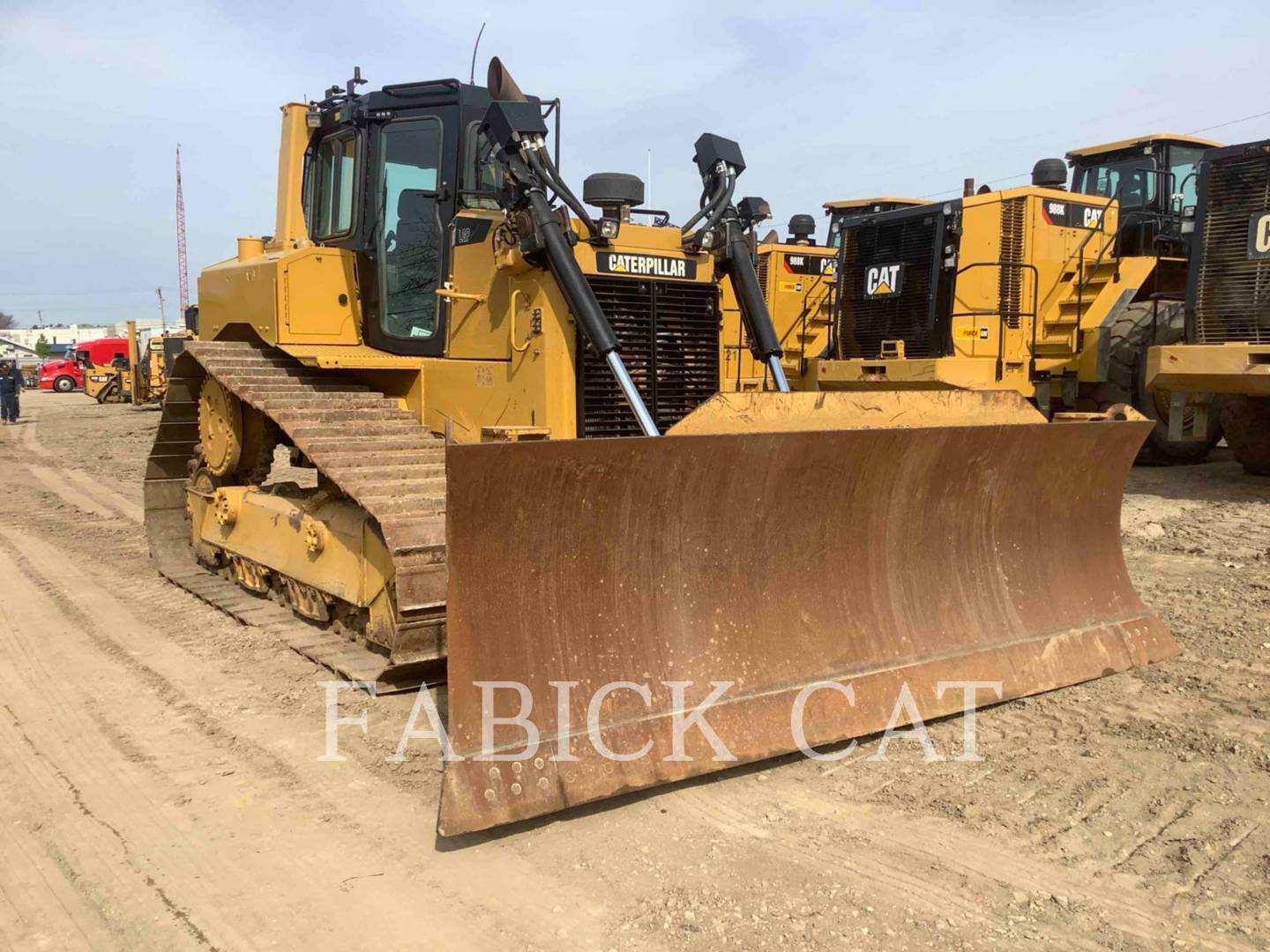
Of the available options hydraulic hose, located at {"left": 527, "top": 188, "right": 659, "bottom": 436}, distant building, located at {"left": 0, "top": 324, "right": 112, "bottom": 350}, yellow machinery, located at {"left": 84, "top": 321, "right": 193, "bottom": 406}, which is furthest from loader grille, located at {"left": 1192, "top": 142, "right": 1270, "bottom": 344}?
distant building, located at {"left": 0, "top": 324, "right": 112, "bottom": 350}

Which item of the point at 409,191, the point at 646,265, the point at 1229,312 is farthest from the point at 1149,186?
the point at 409,191

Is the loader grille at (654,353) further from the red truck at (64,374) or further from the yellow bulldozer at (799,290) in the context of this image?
the red truck at (64,374)

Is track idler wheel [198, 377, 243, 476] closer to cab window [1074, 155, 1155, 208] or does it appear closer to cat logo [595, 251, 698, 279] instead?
cat logo [595, 251, 698, 279]

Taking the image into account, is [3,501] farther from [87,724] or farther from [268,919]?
→ [268,919]

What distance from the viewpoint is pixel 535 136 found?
493 cm

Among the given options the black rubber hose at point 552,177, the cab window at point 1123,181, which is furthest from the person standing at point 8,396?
the black rubber hose at point 552,177

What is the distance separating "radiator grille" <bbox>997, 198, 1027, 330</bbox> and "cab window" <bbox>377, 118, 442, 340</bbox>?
7.46 m

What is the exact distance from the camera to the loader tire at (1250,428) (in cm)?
1012

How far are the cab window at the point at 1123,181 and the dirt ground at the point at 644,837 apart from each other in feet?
28.5

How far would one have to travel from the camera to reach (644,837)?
3277 mm

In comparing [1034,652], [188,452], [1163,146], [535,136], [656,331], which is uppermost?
[1163,146]

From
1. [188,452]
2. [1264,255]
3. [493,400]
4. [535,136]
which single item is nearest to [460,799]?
[493,400]

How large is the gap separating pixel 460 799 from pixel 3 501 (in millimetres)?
10912

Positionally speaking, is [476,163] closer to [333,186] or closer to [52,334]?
[333,186]
